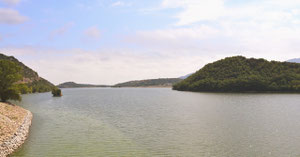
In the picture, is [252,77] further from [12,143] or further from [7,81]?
[12,143]

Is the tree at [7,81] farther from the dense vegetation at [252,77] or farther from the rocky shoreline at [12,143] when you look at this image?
the dense vegetation at [252,77]

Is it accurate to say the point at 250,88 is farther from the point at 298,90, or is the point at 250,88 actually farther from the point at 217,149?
the point at 217,149

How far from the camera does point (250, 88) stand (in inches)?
5822

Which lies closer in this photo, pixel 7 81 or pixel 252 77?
pixel 7 81

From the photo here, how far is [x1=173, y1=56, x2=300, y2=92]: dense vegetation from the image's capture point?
466 ft

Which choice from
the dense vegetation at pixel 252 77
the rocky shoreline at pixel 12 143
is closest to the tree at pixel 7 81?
the rocky shoreline at pixel 12 143

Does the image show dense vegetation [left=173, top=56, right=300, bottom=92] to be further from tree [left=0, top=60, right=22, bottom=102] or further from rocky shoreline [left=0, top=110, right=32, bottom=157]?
rocky shoreline [left=0, top=110, right=32, bottom=157]

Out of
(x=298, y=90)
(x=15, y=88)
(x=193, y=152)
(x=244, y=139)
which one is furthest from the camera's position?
(x=298, y=90)

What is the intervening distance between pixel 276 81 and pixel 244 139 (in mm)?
142531

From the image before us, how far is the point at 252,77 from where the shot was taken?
154 meters

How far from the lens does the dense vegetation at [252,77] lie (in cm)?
14209

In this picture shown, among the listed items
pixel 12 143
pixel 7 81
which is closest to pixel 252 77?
pixel 7 81

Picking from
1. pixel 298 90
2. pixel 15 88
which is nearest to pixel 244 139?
pixel 15 88

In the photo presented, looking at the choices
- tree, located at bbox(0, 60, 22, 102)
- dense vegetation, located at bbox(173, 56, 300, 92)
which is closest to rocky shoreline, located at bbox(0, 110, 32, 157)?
tree, located at bbox(0, 60, 22, 102)
